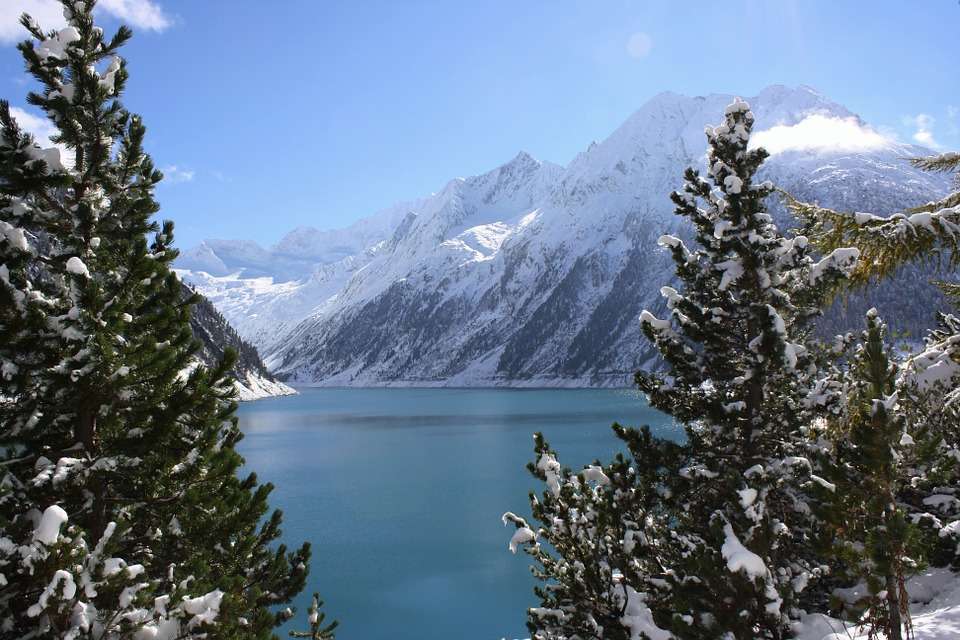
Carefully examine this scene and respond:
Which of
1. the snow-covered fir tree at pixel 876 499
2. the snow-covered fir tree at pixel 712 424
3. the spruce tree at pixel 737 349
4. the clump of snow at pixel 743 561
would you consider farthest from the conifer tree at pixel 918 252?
the clump of snow at pixel 743 561

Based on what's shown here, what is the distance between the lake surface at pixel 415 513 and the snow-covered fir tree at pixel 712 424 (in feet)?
75.1

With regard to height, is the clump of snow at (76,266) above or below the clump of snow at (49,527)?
above

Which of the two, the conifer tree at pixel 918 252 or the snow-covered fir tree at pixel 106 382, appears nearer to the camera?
the conifer tree at pixel 918 252

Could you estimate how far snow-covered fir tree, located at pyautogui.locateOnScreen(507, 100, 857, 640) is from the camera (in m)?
8.92

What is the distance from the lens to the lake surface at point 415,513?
33.2 metres

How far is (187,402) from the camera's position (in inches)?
313

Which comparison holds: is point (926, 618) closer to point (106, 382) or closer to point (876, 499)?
point (876, 499)

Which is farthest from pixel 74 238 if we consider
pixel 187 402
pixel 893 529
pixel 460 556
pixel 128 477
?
pixel 460 556

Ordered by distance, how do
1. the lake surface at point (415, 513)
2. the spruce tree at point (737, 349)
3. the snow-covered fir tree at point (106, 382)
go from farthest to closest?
1. the lake surface at point (415, 513)
2. the spruce tree at point (737, 349)
3. the snow-covered fir tree at point (106, 382)

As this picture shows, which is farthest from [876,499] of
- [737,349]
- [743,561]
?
[737,349]

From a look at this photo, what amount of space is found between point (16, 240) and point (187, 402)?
2.77 meters

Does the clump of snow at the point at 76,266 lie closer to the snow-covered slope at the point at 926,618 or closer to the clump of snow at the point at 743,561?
the clump of snow at the point at 743,561

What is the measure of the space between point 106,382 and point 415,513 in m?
48.8

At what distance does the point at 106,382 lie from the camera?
748cm
